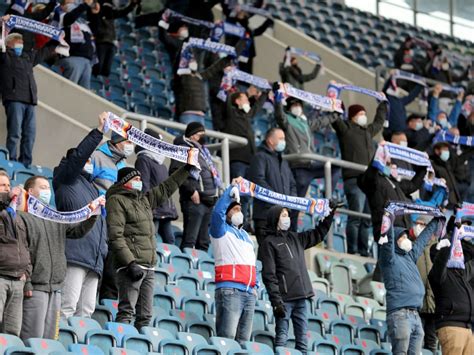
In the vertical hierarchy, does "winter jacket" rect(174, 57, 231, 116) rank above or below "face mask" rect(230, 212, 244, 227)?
above

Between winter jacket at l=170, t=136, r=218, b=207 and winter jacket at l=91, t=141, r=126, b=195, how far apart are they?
1233 mm

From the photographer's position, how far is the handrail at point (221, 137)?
13596 mm

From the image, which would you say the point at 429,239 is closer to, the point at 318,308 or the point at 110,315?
the point at 318,308

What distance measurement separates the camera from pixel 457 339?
470 inches

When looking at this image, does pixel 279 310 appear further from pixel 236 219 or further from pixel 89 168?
pixel 89 168

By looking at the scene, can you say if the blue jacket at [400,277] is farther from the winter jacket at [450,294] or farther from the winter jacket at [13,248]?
the winter jacket at [13,248]

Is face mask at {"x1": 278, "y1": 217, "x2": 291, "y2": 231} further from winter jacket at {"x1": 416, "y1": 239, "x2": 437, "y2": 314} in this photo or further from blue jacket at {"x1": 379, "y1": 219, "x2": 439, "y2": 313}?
winter jacket at {"x1": 416, "y1": 239, "x2": 437, "y2": 314}

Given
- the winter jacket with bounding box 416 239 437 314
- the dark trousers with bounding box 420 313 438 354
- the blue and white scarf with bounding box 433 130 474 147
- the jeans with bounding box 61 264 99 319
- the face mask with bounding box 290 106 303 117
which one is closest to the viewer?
the jeans with bounding box 61 264 99 319

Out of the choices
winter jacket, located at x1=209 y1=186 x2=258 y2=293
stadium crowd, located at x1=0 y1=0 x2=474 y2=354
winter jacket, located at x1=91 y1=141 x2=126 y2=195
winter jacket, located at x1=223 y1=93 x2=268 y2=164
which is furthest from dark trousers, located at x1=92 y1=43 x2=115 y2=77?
winter jacket, located at x1=209 y1=186 x2=258 y2=293

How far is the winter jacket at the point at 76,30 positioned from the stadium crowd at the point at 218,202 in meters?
0.03

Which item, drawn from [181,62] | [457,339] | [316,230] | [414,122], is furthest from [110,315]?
[414,122]

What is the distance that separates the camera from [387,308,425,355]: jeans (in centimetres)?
1167

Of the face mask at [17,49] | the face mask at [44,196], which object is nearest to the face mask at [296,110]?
the face mask at [17,49]

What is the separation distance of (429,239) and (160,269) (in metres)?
2.58
